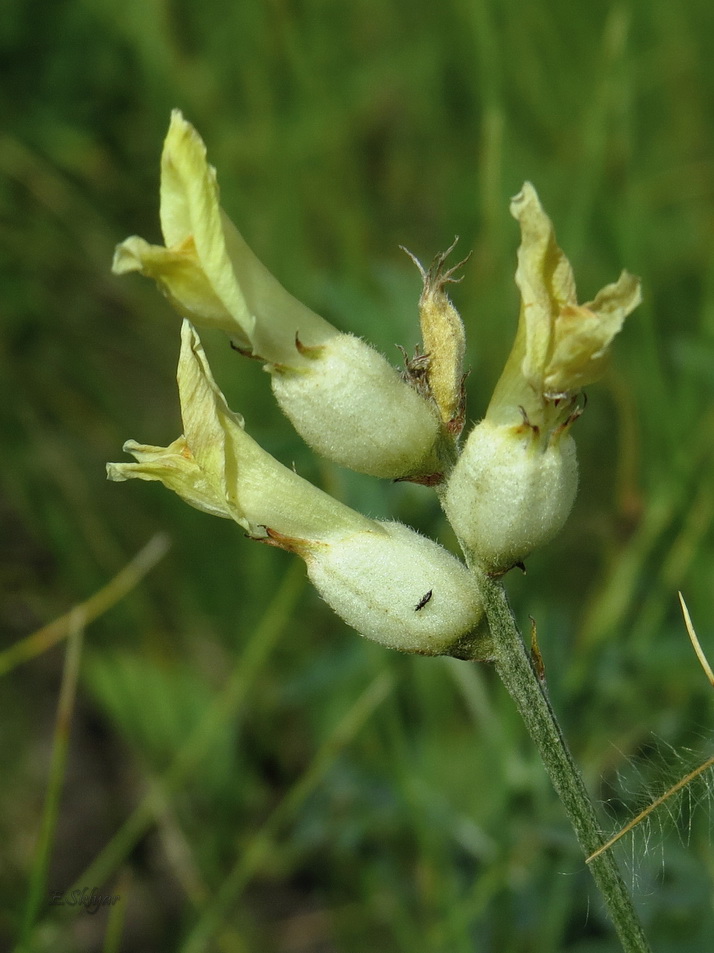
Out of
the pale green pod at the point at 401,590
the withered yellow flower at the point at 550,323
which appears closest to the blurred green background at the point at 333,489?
the pale green pod at the point at 401,590

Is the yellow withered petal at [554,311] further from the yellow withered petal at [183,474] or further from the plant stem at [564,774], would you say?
the yellow withered petal at [183,474]

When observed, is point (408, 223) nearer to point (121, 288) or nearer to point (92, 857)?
point (121, 288)

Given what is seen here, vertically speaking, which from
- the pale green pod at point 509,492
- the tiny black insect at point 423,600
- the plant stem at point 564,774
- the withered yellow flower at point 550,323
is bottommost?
the plant stem at point 564,774

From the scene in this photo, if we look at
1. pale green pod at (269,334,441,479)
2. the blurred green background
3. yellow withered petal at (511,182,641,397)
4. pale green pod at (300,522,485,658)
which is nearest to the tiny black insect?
pale green pod at (300,522,485,658)

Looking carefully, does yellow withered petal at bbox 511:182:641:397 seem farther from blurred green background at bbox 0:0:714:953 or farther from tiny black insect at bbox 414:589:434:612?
blurred green background at bbox 0:0:714:953

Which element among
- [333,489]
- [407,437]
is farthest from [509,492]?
[333,489]

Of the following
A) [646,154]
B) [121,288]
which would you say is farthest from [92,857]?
[646,154]
